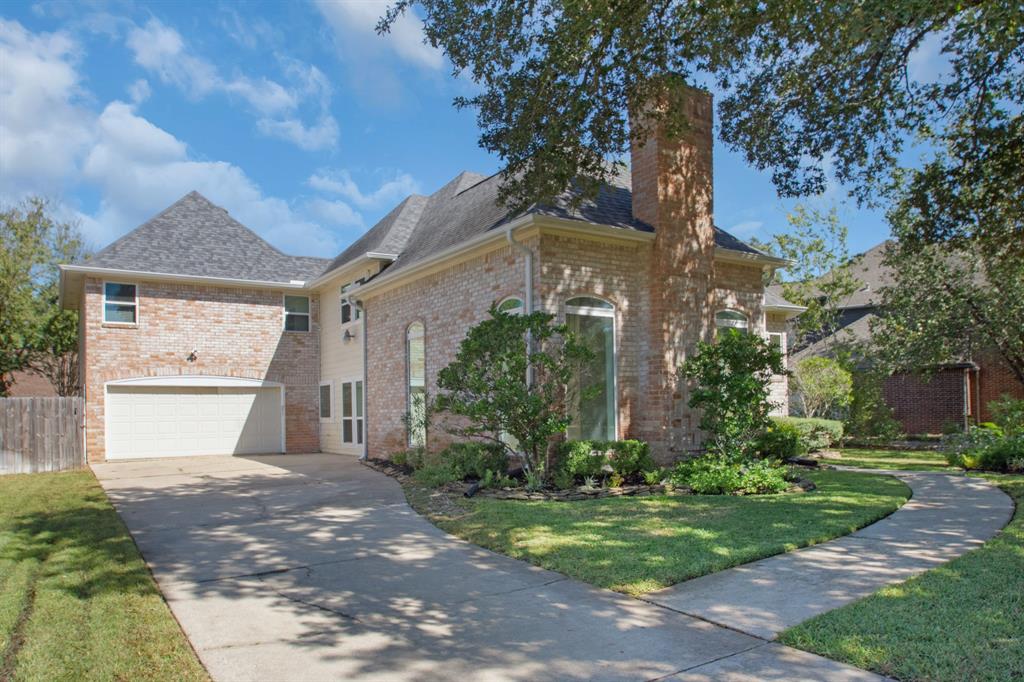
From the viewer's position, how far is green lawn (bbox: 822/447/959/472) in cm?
1395

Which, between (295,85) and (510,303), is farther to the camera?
(295,85)

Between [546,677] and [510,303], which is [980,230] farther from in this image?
[546,677]

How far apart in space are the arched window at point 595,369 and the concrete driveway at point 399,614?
3950 millimetres

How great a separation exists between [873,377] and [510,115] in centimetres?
1641

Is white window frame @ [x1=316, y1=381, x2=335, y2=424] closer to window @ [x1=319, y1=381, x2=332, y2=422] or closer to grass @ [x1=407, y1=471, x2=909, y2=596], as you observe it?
window @ [x1=319, y1=381, x2=332, y2=422]

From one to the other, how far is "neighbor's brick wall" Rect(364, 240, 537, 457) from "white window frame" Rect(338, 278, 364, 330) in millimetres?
905

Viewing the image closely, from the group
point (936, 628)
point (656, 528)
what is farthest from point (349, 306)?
point (936, 628)

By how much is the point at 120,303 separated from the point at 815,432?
1801 cm

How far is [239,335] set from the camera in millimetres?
19156

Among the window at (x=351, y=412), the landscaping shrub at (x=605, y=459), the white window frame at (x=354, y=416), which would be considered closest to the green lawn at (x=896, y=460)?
the landscaping shrub at (x=605, y=459)

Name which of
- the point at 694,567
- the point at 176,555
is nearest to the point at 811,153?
the point at 694,567

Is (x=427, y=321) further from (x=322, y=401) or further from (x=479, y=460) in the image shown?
(x=322, y=401)

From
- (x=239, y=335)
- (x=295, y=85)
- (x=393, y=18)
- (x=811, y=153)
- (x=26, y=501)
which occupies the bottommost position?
(x=26, y=501)

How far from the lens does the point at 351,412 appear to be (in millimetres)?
18312
